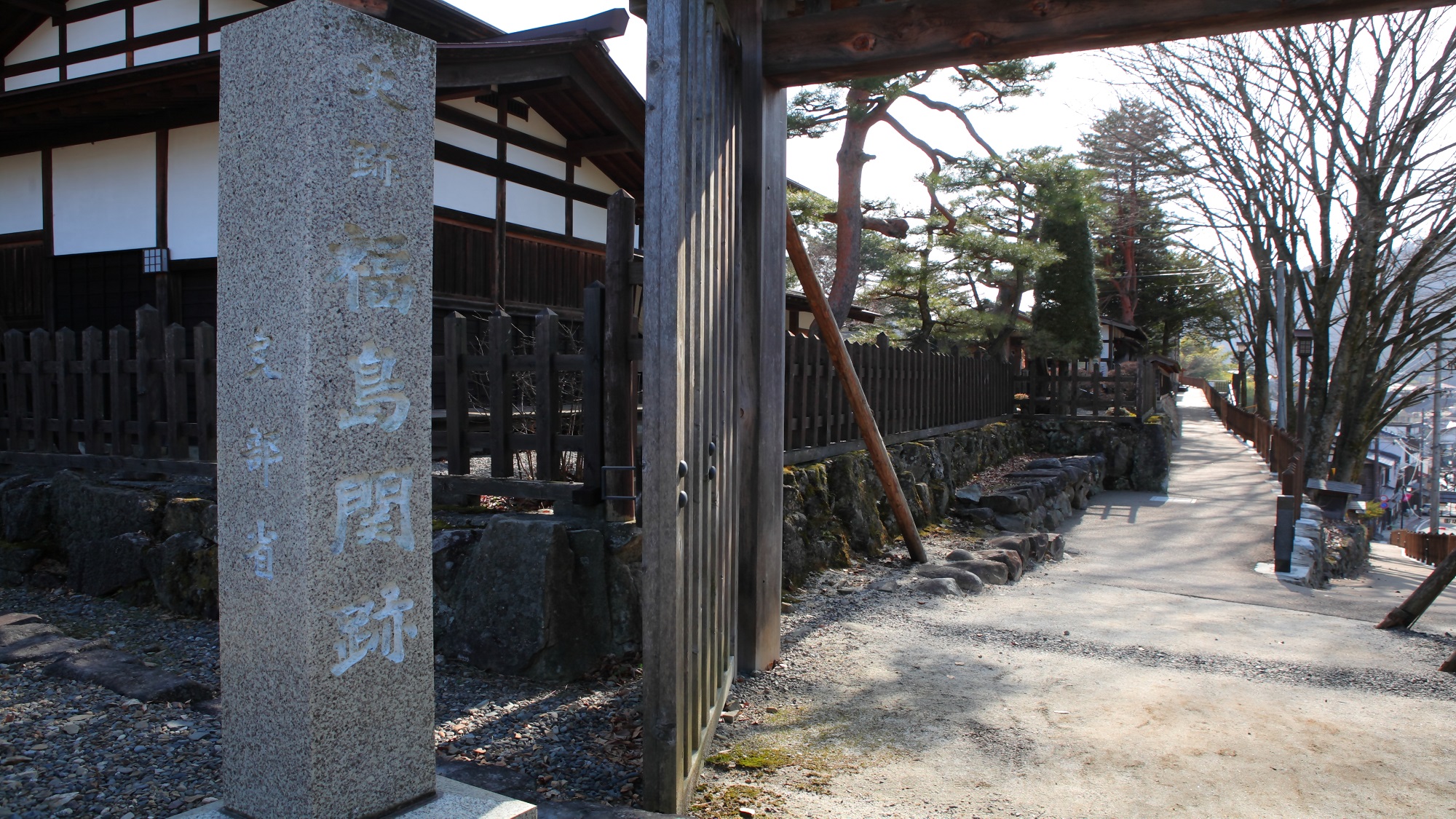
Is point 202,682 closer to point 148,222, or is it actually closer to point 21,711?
point 21,711

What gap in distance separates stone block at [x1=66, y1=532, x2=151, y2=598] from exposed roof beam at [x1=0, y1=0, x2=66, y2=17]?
7240 mm

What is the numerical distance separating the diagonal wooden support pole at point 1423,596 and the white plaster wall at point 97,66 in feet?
43.5

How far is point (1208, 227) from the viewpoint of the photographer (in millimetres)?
16828

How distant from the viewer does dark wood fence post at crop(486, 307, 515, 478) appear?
5070 millimetres

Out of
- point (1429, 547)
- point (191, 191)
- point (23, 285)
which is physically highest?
point (191, 191)

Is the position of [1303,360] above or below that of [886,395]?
above

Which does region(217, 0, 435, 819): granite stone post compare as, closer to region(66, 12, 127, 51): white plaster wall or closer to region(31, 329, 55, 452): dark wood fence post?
region(31, 329, 55, 452): dark wood fence post

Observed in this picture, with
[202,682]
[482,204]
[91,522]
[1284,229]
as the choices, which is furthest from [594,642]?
[1284,229]

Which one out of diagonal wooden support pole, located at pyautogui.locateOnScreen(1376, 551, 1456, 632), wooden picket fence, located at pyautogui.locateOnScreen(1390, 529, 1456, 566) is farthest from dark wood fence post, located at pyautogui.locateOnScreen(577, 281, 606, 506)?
wooden picket fence, located at pyautogui.locateOnScreen(1390, 529, 1456, 566)

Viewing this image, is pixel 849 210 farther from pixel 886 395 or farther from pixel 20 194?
pixel 20 194

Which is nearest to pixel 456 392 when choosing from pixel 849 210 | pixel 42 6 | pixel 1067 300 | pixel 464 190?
pixel 464 190

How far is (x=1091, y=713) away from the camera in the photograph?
4.02 metres

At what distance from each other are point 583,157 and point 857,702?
967 cm

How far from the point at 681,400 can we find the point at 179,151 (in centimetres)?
914
